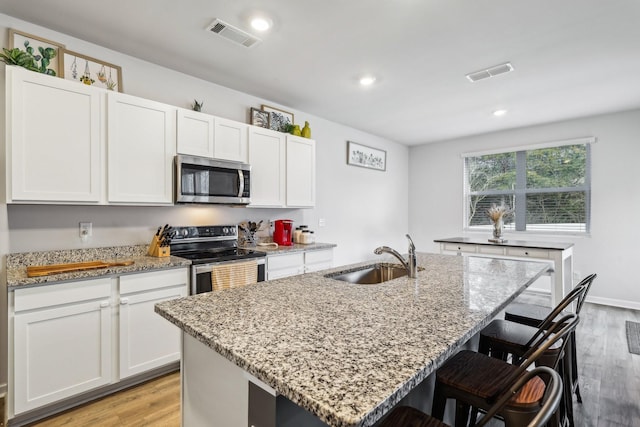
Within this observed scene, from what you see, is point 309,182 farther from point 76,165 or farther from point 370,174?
point 76,165

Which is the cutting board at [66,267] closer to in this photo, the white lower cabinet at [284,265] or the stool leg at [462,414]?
the white lower cabinet at [284,265]

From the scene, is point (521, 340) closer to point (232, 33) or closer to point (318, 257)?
point (318, 257)

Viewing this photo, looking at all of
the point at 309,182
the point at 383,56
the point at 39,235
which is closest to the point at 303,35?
the point at 383,56

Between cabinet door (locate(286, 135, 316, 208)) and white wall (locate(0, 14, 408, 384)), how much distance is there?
14.4 inches

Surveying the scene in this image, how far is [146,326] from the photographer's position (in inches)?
91.0

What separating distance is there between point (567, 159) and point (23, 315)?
6.18m

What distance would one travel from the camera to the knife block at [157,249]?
8.77 ft

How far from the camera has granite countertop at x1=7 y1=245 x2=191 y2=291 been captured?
1897mm

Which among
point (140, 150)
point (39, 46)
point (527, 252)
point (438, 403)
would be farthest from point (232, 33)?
point (527, 252)

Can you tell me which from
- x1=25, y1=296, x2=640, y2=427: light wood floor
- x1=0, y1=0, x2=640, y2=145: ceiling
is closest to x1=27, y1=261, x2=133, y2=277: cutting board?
x1=25, y1=296, x2=640, y2=427: light wood floor

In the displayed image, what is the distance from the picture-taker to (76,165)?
7.20 feet

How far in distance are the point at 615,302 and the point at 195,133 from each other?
5.54m

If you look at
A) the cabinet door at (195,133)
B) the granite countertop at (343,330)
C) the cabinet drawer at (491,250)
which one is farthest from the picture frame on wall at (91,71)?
the cabinet drawer at (491,250)

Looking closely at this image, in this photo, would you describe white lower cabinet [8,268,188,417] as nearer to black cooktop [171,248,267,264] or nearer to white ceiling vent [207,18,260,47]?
black cooktop [171,248,267,264]
